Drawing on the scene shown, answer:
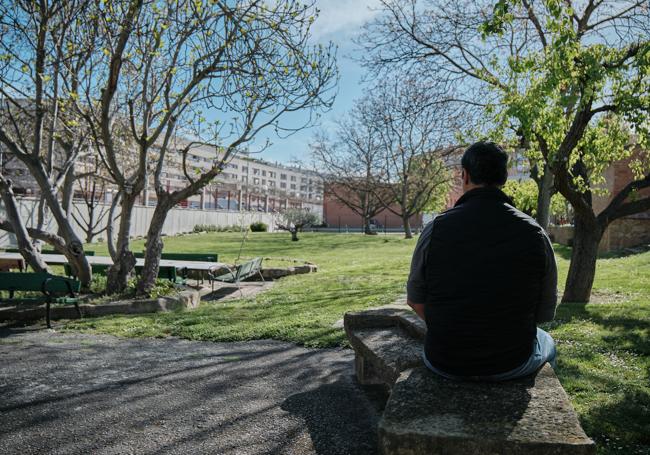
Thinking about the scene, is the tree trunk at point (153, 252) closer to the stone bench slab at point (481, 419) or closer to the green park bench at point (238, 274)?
the green park bench at point (238, 274)

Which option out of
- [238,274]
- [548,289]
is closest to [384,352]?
[548,289]

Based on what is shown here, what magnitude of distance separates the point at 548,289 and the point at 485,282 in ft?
1.43

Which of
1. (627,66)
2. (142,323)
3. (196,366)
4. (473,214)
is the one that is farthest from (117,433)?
(627,66)

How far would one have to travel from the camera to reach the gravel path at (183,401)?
127 inches

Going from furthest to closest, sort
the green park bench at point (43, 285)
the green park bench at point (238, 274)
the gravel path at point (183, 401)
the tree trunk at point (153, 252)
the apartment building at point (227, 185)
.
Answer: the apartment building at point (227, 185) < the green park bench at point (238, 274) < the tree trunk at point (153, 252) < the green park bench at point (43, 285) < the gravel path at point (183, 401)

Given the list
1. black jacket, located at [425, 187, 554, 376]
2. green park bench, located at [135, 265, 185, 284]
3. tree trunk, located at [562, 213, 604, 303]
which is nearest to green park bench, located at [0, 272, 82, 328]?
green park bench, located at [135, 265, 185, 284]

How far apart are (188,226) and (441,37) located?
100 feet

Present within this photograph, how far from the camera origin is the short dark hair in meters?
2.59

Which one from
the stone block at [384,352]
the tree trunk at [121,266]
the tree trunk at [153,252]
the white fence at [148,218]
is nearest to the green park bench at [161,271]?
the tree trunk at [121,266]

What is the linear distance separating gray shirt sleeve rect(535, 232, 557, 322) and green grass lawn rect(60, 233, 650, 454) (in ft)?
3.01

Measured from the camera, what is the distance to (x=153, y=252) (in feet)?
30.5

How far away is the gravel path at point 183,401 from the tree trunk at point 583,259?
4.45 meters

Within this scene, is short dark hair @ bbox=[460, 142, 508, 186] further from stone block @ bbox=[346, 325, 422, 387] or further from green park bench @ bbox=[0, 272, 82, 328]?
→ green park bench @ bbox=[0, 272, 82, 328]

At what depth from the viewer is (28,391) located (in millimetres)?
4219
